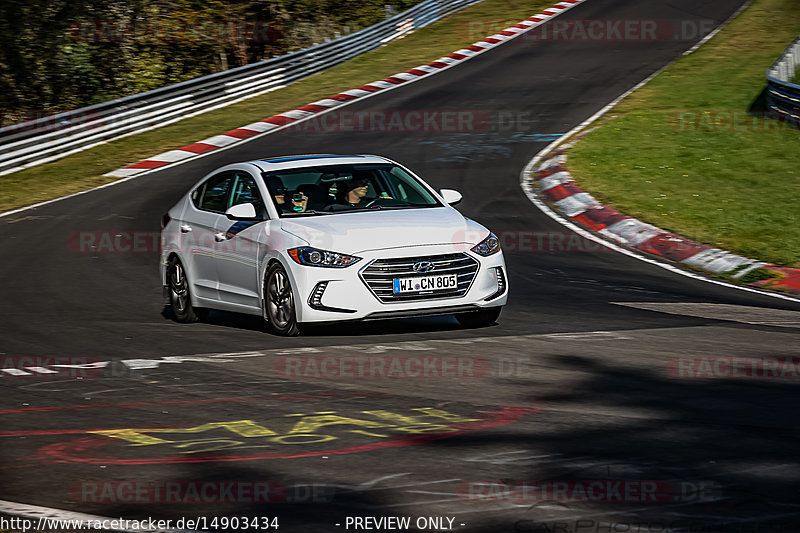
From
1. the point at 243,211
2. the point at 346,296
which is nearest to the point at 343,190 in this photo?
the point at 243,211

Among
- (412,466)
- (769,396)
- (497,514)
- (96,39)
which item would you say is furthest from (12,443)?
(96,39)

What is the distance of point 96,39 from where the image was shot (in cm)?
3503

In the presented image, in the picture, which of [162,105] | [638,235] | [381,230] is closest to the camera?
[381,230]

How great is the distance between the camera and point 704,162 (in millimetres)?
20703

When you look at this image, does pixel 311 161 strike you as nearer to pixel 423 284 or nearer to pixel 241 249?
pixel 241 249

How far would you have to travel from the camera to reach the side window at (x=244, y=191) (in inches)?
442

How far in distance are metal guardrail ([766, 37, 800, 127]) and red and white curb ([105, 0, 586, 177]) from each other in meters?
10.4

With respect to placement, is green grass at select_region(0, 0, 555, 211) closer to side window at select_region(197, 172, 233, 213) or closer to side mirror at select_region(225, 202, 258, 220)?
side window at select_region(197, 172, 233, 213)

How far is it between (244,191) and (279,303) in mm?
1500

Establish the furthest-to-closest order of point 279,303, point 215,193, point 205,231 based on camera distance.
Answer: point 215,193, point 205,231, point 279,303

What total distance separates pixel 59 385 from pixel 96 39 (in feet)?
93.3

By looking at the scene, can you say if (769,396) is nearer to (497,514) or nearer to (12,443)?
(497,514)

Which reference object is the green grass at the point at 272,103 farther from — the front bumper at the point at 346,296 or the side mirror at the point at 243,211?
the front bumper at the point at 346,296

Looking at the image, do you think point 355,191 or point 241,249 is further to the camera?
point 355,191
